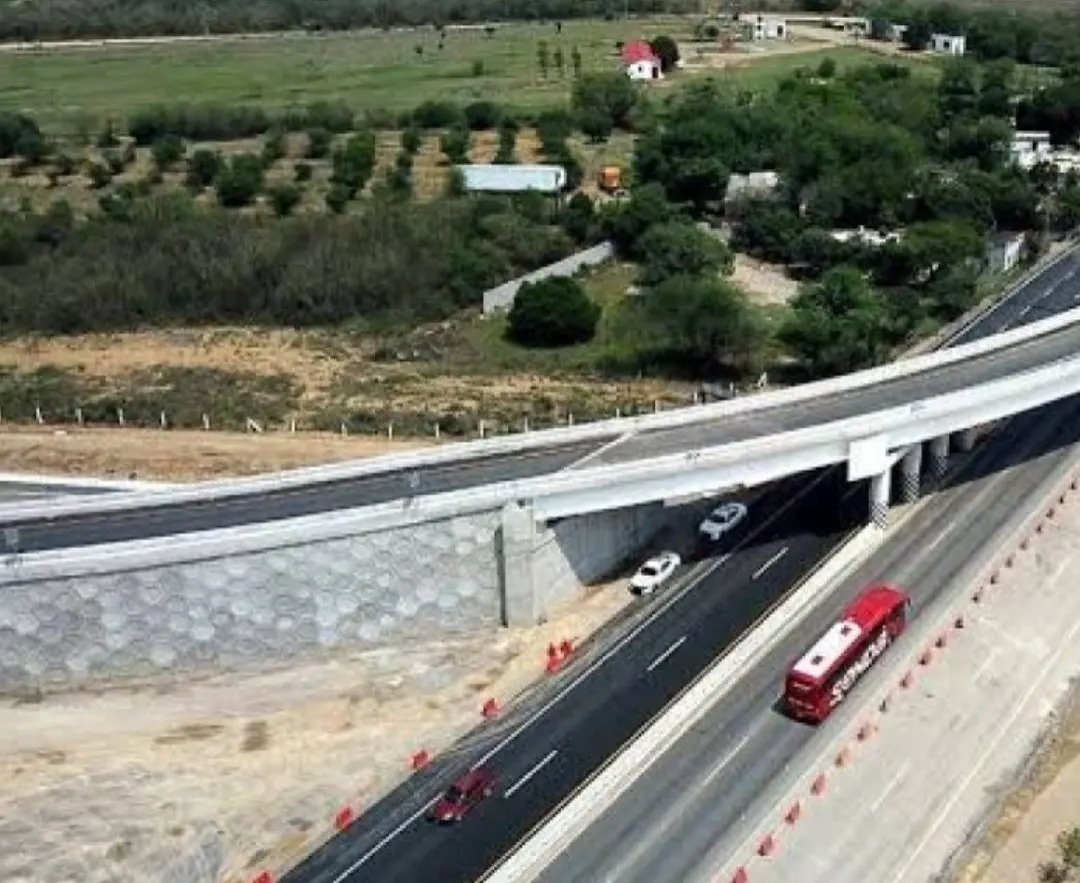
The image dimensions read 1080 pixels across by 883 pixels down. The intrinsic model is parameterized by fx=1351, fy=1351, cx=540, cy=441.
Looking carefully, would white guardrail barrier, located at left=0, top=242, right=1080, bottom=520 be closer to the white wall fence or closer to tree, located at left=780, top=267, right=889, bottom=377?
tree, located at left=780, top=267, right=889, bottom=377

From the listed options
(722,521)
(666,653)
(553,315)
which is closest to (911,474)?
(722,521)

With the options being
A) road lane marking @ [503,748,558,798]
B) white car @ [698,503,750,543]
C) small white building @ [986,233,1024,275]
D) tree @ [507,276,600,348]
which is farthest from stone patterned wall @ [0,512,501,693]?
small white building @ [986,233,1024,275]

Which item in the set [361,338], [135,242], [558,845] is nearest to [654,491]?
[558,845]

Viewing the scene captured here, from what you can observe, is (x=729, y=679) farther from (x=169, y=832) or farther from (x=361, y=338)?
(x=361, y=338)

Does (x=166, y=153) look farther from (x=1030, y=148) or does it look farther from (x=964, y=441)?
(x=964, y=441)

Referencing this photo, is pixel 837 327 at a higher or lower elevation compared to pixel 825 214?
A: lower

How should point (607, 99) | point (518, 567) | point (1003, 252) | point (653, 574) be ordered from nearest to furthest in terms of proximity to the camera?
1. point (518, 567)
2. point (653, 574)
3. point (1003, 252)
4. point (607, 99)
